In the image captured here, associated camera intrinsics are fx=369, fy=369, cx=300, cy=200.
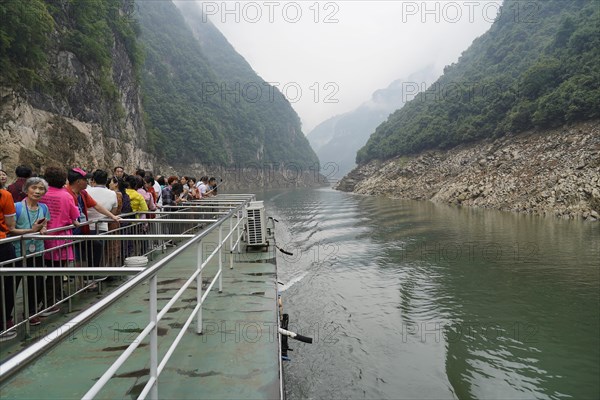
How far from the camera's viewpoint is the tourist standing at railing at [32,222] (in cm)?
408

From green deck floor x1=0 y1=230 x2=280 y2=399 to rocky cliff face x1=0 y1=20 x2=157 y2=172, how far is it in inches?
750

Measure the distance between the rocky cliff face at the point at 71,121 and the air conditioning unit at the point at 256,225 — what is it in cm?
1667

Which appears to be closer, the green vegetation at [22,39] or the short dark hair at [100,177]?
the short dark hair at [100,177]

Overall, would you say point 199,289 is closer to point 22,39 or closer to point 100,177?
point 100,177

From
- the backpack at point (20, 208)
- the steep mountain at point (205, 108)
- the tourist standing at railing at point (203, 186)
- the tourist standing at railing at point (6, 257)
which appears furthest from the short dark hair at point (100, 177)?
the steep mountain at point (205, 108)

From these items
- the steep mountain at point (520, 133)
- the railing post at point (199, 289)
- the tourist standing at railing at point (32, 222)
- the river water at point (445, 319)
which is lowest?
the river water at point (445, 319)

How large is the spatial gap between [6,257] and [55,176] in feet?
3.49

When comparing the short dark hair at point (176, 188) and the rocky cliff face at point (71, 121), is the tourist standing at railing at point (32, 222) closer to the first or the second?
the short dark hair at point (176, 188)

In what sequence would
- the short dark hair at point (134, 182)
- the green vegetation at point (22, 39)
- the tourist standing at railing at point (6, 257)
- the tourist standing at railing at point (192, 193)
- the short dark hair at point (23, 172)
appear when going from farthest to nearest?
the green vegetation at point (22, 39) → the tourist standing at railing at point (192, 193) → the short dark hair at point (134, 182) → the short dark hair at point (23, 172) → the tourist standing at railing at point (6, 257)

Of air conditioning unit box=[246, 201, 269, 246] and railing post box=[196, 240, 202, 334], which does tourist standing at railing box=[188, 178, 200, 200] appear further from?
railing post box=[196, 240, 202, 334]

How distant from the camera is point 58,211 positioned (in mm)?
4578

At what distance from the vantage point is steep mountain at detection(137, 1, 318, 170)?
3105 inches

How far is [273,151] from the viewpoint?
418ft

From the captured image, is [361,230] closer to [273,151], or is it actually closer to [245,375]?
[245,375]
